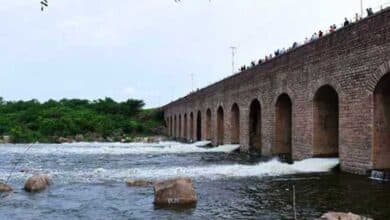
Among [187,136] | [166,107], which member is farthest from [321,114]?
[166,107]

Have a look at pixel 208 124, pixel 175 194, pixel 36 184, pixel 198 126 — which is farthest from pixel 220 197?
pixel 198 126

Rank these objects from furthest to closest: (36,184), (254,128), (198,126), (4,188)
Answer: (198,126) → (254,128) → (36,184) → (4,188)

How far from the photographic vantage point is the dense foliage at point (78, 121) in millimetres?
58438

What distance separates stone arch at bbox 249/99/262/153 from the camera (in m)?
28.4

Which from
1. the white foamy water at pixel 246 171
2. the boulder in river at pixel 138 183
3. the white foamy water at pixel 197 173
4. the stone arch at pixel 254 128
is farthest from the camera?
the stone arch at pixel 254 128

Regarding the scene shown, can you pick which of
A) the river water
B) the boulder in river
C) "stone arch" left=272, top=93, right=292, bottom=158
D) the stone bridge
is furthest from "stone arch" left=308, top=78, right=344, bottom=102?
the boulder in river

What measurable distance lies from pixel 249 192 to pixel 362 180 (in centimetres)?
348

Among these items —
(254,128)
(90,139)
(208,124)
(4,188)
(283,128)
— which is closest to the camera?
(4,188)

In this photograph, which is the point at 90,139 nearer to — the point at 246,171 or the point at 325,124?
the point at 325,124

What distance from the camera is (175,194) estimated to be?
10.9 meters

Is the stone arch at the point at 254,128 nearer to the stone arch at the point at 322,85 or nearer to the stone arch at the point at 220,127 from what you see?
the stone arch at the point at 220,127

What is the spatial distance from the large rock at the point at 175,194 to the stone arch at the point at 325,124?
29.8 feet

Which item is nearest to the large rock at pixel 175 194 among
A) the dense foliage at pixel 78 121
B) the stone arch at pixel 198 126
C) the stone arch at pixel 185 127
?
the stone arch at pixel 198 126

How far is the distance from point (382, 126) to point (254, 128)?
559 inches
